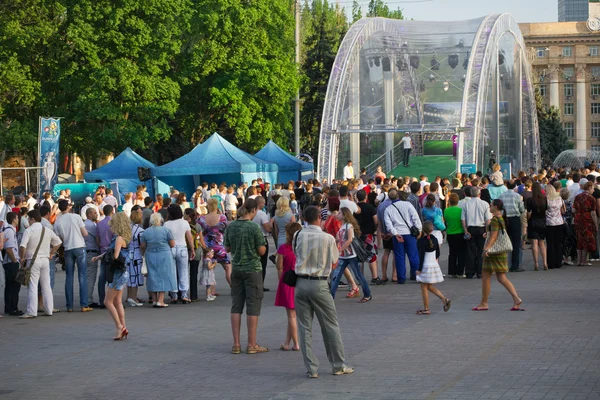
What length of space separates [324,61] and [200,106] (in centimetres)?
1063

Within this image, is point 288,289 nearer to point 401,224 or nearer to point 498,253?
point 498,253

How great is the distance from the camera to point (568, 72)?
135750mm

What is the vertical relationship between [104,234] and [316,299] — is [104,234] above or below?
above

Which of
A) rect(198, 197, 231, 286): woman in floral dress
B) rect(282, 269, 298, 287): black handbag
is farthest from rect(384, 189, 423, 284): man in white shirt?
rect(282, 269, 298, 287): black handbag

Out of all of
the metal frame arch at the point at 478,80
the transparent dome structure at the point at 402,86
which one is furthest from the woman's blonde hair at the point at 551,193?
the transparent dome structure at the point at 402,86

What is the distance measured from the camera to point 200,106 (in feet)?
188

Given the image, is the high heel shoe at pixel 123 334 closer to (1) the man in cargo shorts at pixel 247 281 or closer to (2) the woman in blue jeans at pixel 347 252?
(1) the man in cargo shorts at pixel 247 281

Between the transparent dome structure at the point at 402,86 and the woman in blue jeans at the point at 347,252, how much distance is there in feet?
83.4

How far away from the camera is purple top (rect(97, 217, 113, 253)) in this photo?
1720 centimetres

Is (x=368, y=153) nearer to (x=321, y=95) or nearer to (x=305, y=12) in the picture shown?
(x=321, y=95)

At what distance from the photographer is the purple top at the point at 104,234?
1720cm

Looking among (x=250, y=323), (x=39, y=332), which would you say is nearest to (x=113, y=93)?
(x=39, y=332)

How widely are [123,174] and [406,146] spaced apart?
12076mm

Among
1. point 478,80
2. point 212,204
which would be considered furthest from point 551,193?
point 478,80
